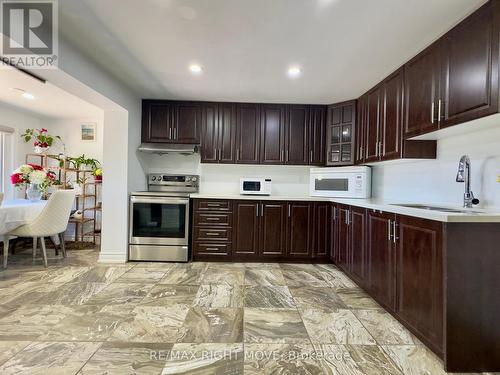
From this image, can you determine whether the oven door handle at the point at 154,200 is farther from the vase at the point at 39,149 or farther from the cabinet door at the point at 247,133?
the vase at the point at 39,149

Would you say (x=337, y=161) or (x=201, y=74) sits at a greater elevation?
(x=201, y=74)

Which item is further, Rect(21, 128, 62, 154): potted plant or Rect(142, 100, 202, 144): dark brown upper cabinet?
Rect(21, 128, 62, 154): potted plant

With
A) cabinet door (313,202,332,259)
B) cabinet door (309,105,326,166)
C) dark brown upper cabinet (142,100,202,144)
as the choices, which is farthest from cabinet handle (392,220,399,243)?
dark brown upper cabinet (142,100,202,144)

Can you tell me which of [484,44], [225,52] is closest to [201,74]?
[225,52]

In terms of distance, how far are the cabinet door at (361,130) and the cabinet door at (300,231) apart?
89cm

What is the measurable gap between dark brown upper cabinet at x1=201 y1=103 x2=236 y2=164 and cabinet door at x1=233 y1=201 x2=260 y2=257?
78cm

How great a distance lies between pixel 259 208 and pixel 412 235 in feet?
6.47

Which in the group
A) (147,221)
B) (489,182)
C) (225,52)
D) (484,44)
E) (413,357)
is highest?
(225,52)

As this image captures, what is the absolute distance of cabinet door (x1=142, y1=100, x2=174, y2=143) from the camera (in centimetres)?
379

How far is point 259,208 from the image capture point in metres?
3.55

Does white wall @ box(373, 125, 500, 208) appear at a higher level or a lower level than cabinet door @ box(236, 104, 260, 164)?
lower

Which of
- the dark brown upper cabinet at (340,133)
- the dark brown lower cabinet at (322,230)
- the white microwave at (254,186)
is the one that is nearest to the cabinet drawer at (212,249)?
the white microwave at (254,186)

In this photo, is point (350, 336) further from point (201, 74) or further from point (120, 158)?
point (120, 158)

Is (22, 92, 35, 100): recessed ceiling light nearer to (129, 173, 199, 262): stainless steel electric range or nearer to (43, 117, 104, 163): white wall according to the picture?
(43, 117, 104, 163): white wall
